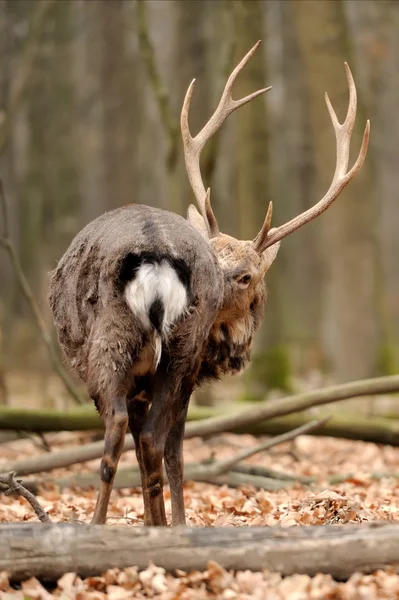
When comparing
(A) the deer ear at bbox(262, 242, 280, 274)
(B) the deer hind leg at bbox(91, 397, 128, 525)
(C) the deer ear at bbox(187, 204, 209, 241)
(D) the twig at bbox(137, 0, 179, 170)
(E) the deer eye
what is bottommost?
(B) the deer hind leg at bbox(91, 397, 128, 525)

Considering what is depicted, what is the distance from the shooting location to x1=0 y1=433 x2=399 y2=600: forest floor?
4238 millimetres

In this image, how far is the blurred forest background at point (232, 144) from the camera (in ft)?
41.7

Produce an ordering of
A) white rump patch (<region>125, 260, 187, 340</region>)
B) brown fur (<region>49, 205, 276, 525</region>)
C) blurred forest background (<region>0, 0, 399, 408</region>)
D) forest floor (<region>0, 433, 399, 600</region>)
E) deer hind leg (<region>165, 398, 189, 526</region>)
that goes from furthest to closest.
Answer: blurred forest background (<region>0, 0, 399, 408</region>)
deer hind leg (<region>165, 398, 189, 526</region>)
brown fur (<region>49, 205, 276, 525</region>)
white rump patch (<region>125, 260, 187, 340</region>)
forest floor (<region>0, 433, 399, 600</region>)

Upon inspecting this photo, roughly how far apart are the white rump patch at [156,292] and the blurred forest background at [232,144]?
18.4ft

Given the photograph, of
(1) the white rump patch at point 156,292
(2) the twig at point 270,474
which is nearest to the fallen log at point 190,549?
(1) the white rump patch at point 156,292

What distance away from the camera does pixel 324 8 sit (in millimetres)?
12820

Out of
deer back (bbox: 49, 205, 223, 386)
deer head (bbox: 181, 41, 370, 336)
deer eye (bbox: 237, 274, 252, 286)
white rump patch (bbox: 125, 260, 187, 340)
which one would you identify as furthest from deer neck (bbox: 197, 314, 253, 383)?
white rump patch (bbox: 125, 260, 187, 340)

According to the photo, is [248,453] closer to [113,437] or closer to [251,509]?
[251,509]

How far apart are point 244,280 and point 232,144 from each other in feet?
69.1

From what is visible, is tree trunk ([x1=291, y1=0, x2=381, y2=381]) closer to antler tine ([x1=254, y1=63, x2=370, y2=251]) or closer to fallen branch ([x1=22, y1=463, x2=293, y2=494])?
fallen branch ([x1=22, y1=463, x2=293, y2=494])

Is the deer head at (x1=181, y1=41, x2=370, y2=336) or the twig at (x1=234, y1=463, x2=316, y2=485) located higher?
the deer head at (x1=181, y1=41, x2=370, y2=336)

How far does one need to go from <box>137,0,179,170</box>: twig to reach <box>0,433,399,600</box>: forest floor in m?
3.28

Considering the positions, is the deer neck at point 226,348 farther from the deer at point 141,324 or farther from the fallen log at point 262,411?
the fallen log at point 262,411

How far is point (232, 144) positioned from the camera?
26.7 metres
